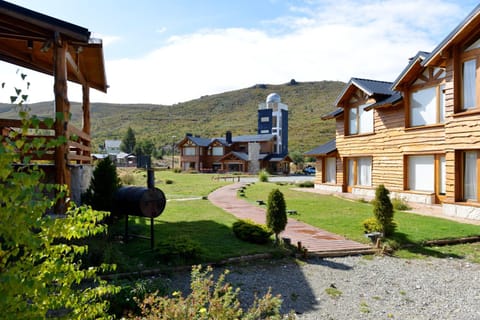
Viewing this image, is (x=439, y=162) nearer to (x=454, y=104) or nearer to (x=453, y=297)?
(x=454, y=104)

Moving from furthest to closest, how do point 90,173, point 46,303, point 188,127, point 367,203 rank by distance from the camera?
point 188,127, point 367,203, point 90,173, point 46,303

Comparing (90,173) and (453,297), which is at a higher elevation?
(90,173)

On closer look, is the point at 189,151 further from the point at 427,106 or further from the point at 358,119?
the point at 427,106

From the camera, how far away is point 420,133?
17.8 meters

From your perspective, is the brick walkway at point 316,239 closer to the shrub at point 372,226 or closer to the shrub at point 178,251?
the shrub at point 372,226

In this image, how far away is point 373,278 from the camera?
318 inches

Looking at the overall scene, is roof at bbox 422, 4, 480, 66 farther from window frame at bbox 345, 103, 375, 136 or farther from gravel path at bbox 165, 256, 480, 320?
gravel path at bbox 165, 256, 480, 320

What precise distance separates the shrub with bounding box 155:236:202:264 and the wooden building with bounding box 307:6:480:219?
1105 centimetres

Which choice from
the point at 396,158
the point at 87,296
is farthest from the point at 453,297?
the point at 396,158

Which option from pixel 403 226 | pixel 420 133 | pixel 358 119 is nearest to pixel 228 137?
pixel 358 119

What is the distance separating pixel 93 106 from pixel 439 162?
152837 mm

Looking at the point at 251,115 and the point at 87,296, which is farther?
the point at 251,115

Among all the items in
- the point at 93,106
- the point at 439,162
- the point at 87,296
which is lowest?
the point at 87,296

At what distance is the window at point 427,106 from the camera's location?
664 inches
